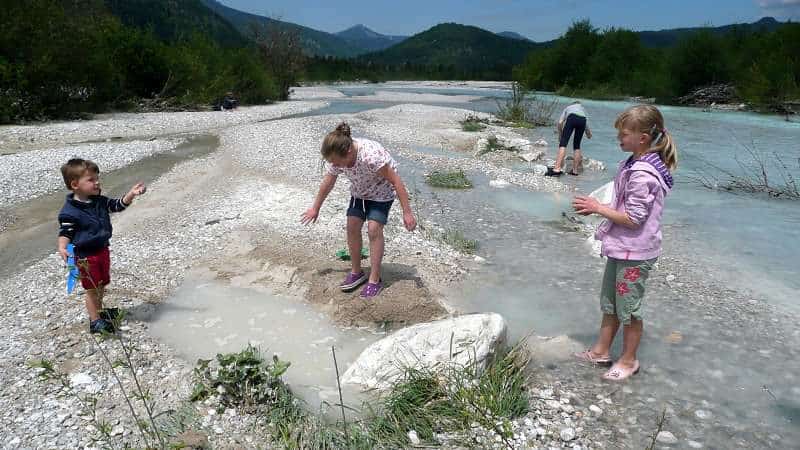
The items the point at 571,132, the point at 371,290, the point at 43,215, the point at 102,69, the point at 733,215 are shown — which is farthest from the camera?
the point at 102,69

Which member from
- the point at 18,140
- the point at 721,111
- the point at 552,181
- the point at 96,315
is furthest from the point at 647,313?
the point at 721,111

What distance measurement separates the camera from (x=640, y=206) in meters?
3.32

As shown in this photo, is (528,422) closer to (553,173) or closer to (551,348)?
(551,348)

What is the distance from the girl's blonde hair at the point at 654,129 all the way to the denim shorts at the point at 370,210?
6.82 ft

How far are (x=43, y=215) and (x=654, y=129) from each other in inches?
343

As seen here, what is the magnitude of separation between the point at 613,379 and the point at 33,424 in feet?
12.7

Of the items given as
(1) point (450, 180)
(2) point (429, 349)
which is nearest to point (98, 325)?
(2) point (429, 349)

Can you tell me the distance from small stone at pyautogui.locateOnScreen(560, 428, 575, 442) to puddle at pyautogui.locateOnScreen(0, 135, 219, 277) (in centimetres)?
597

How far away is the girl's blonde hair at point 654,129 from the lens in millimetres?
3342

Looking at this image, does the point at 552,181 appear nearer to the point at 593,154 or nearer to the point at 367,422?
the point at 593,154

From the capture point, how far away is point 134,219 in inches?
299

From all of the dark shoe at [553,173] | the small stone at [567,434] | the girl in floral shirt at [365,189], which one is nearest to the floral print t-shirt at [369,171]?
the girl in floral shirt at [365,189]

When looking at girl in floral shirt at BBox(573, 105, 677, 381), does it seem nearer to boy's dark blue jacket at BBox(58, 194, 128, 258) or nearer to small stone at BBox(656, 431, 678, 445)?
small stone at BBox(656, 431, 678, 445)

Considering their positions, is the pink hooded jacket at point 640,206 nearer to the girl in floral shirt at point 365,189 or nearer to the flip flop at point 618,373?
the flip flop at point 618,373
